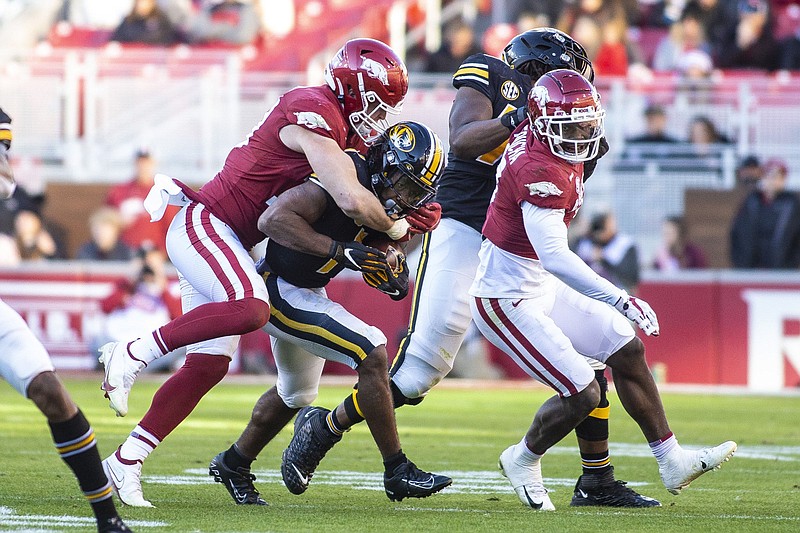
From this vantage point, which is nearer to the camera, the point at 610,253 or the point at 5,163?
the point at 5,163

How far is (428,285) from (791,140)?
9809mm

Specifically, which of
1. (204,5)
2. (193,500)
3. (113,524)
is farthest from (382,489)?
(204,5)

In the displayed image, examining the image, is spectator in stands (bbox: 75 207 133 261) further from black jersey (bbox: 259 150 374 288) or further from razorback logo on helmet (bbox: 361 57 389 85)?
razorback logo on helmet (bbox: 361 57 389 85)

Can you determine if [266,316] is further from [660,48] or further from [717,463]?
[660,48]

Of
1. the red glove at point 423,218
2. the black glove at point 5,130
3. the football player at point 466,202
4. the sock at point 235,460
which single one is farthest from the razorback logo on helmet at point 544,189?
the black glove at point 5,130

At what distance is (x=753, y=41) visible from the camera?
1689 centimetres

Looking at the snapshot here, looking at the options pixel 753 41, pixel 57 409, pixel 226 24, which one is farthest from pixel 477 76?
pixel 226 24

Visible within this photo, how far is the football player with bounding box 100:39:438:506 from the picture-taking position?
5465mm

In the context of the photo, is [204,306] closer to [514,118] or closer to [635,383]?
[514,118]

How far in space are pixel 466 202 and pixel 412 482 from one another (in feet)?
5.21

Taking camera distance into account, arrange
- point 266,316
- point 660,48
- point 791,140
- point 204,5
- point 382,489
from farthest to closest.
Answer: point 204,5 < point 660,48 < point 791,140 < point 382,489 < point 266,316

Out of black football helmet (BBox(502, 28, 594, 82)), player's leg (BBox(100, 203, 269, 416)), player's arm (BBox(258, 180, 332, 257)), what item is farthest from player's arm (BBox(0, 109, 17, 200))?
black football helmet (BBox(502, 28, 594, 82))

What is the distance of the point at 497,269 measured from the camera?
5871 mm

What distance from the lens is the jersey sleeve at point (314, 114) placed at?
560cm
